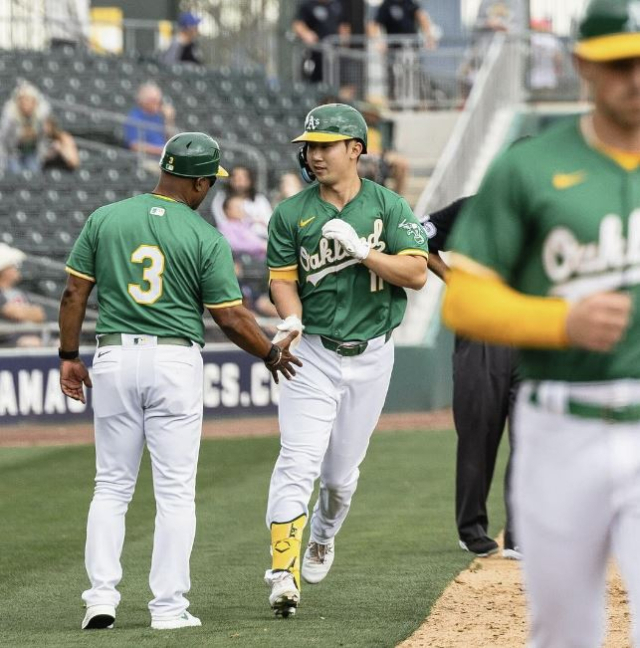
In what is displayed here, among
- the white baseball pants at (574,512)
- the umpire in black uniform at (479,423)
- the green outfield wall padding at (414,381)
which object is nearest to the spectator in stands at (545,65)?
the green outfield wall padding at (414,381)

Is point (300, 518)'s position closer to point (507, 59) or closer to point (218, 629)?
point (218, 629)

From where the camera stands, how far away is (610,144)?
3654 millimetres

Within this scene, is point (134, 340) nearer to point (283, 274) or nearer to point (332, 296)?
point (283, 274)

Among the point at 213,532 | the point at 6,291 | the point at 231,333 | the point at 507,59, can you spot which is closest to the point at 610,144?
the point at 231,333

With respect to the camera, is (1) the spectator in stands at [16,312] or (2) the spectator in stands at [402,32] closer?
(1) the spectator in stands at [16,312]

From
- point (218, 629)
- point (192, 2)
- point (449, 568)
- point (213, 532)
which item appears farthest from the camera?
point (192, 2)

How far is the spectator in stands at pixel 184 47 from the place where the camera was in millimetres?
23234

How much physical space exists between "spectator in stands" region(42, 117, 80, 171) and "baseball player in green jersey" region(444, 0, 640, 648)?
16.3 meters

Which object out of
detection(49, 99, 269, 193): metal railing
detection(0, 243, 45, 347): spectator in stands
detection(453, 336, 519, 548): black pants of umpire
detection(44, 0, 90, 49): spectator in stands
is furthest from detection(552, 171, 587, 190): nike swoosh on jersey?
detection(44, 0, 90, 49): spectator in stands

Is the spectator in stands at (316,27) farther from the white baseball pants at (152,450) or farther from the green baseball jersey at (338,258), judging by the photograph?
the white baseball pants at (152,450)

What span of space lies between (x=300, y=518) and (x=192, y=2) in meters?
31.7

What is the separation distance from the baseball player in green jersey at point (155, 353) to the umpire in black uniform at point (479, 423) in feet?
6.11

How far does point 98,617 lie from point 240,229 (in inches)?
431

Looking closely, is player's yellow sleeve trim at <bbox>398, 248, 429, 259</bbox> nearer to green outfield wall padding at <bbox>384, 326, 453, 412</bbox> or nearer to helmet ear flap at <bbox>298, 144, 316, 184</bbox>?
helmet ear flap at <bbox>298, 144, 316, 184</bbox>
